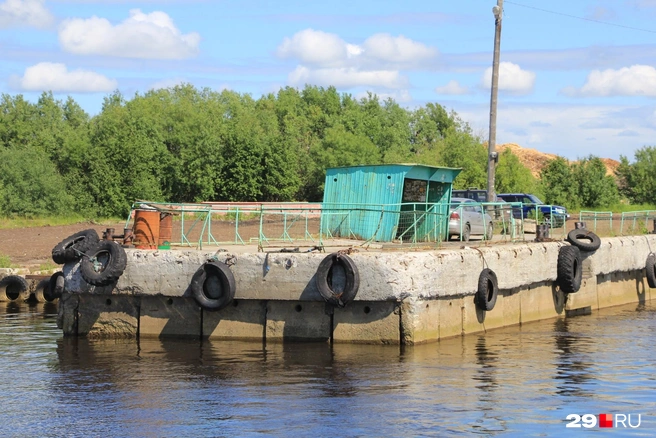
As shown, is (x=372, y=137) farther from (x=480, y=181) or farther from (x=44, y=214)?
(x=44, y=214)

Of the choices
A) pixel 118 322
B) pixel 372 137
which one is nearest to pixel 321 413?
pixel 118 322

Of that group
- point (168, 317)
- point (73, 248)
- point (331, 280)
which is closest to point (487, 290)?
point (331, 280)

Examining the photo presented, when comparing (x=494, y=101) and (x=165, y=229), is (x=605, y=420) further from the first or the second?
(x=494, y=101)

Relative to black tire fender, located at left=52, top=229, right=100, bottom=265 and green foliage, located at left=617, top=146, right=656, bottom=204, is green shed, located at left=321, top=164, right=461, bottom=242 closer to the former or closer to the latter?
black tire fender, located at left=52, top=229, right=100, bottom=265

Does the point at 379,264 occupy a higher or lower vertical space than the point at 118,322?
higher

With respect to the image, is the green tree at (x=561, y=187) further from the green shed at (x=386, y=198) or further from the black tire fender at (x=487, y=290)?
the black tire fender at (x=487, y=290)

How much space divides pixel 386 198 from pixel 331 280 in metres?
8.01

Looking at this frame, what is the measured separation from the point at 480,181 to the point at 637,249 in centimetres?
3715

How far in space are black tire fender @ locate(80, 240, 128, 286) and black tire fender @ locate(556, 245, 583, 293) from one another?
34.1 feet

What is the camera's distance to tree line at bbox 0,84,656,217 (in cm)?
6247

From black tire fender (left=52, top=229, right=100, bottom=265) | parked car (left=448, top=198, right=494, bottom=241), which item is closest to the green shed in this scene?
parked car (left=448, top=198, right=494, bottom=241)

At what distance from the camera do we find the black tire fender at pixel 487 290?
18.6 m

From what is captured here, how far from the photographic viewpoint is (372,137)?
87625 millimetres

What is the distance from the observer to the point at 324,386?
14188mm
